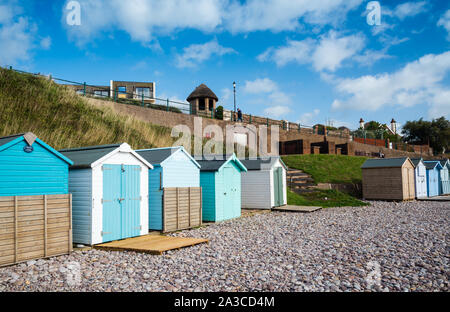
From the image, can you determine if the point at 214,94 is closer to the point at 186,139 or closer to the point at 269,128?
the point at 269,128

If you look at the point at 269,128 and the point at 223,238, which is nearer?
the point at 223,238

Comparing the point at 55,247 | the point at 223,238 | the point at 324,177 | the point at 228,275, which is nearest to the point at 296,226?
the point at 223,238

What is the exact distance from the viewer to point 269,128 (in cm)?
3612

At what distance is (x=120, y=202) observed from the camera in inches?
371

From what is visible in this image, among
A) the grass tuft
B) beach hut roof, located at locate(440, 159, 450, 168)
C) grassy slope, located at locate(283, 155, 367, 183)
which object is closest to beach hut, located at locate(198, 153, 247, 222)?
the grass tuft

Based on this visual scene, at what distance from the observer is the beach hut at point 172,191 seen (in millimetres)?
10812

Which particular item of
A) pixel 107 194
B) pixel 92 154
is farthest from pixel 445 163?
pixel 92 154

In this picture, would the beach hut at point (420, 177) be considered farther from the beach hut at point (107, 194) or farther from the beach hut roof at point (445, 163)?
the beach hut at point (107, 194)

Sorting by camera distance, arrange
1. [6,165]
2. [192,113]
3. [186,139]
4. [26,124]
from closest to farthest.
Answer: [6,165] < [26,124] < [186,139] < [192,113]

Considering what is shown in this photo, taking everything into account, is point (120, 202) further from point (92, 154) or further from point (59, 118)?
point (59, 118)

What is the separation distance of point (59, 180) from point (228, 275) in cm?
473

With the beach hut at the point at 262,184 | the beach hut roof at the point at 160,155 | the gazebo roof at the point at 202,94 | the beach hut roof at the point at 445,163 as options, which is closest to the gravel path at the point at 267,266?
the beach hut roof at the point at 160,155

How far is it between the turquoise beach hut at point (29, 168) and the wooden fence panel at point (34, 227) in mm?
253

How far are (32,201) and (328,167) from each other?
2660 centimetres
